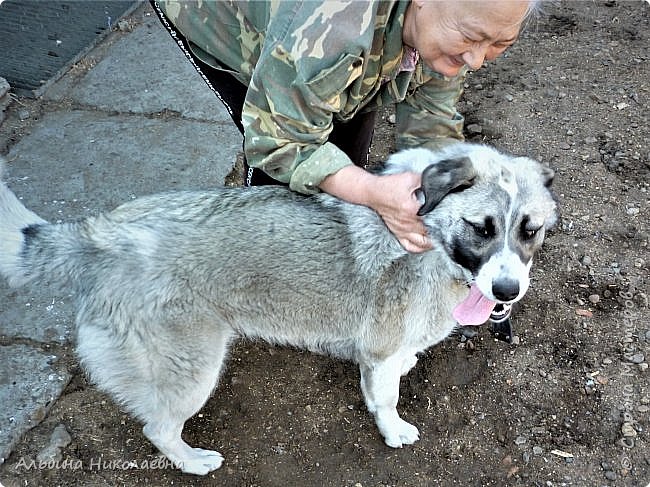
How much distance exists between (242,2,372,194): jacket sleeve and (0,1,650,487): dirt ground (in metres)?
1.14

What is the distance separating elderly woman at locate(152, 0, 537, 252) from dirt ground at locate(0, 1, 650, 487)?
998 millimetres

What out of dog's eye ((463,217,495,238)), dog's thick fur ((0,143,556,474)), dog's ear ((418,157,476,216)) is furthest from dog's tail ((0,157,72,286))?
dog's eye ((463,217,495,238))

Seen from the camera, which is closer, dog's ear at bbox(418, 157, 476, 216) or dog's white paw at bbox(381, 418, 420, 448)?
dog's ear at bbox(418, 157, 476, 216)

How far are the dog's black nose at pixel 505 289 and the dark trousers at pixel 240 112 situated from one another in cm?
119

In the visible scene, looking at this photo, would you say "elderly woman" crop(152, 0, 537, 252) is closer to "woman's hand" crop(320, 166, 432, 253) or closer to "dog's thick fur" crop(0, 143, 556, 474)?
"woman's hand" crop(320, 166, 432, 253)

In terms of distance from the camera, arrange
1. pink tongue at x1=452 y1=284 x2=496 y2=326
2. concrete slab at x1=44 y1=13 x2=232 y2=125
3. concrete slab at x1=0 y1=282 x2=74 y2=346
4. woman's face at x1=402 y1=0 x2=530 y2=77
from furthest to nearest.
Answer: concrete slab at x1=44 y1=13 x2=232 y2=125 → concrete slab at x1=0 y1=282 x2=74 y2=346 → pink tongue at x1=452 y1=284 x2=496 y2=326 → woman's face at x1=402 y1=0 x2=530 y2=77

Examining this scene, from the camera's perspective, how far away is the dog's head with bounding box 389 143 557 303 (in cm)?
211

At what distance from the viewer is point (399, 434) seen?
9.14 feet

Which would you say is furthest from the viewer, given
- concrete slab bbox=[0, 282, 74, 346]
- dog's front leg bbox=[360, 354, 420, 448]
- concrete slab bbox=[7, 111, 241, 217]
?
concrete slab bbox=[7, 111, 241, 217]

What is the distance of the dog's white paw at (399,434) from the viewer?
2.78m

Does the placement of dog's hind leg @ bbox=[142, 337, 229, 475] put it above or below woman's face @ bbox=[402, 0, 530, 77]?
below

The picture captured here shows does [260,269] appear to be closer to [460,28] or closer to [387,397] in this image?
[387,397]

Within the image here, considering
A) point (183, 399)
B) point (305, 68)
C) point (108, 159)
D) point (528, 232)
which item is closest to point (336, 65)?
point (305, 68)

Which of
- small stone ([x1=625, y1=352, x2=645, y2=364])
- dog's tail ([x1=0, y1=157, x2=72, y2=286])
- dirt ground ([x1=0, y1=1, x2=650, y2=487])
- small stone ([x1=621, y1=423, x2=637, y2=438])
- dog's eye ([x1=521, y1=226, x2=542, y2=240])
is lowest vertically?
small stone ([x1=625, y1=352, x2=645, y2=364])
